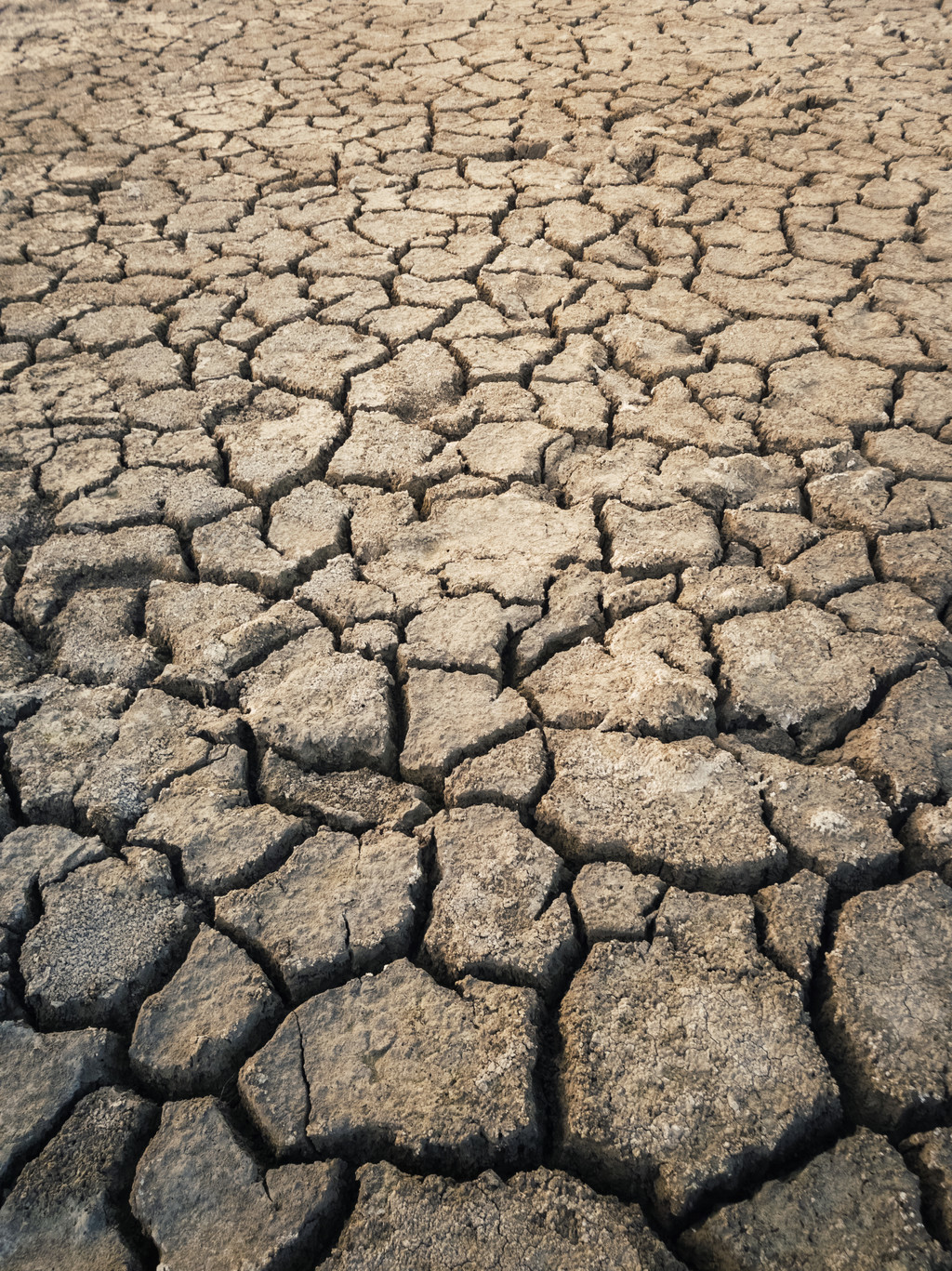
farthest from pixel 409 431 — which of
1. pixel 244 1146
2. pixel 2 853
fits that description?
pixel 244 1146

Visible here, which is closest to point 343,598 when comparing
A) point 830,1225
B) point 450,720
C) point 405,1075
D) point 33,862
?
point 450,720

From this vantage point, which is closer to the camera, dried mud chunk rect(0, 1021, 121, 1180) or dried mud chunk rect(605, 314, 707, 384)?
dried mud chunk rect(0, 1021, 121, 1180)

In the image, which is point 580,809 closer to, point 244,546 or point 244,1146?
point 244,1146

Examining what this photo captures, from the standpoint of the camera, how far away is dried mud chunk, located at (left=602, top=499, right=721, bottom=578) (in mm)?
1818

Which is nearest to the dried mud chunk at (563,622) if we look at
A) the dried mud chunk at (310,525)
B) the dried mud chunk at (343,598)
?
the dried mud chunk at (343,598)

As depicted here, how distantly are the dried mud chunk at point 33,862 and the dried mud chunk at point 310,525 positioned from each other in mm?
748

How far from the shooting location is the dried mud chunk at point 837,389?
220cm

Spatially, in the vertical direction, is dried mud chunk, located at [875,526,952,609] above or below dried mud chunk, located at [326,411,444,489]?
below

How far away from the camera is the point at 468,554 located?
1886mm

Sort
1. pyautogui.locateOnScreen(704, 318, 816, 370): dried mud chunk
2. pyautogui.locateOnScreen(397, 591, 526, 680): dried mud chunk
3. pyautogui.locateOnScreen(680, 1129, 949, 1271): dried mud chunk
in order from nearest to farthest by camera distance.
→ pyautogui.locateOnScreen(680, 1129, 949, 1271): dried mud chunk
pyautogui.locateOnScreen(397, 591, 526, 680): dried mud chunk
pyautogui.locateOnScreen(704, 318, 816, 370): dried mud chunk

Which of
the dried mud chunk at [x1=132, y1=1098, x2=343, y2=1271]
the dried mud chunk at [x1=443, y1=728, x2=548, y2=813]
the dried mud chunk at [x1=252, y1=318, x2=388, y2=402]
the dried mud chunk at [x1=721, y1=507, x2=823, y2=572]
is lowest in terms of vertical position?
the dried mud chunk at [x1=132, y1=1098, x2=343, y2=1271]

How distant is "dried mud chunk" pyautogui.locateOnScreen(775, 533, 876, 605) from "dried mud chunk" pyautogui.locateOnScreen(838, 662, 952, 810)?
0.87 feet

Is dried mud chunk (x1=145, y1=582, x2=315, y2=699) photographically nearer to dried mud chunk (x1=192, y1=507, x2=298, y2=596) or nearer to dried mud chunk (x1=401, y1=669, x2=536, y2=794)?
dried mud chunk (x1=192, y1=507, x2=298, y2=596)

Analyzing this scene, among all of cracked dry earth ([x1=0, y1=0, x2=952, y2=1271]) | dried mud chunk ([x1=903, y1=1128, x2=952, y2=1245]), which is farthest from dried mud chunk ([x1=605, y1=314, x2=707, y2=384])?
dried mud chunk ([x1=903, y1=1128, x2=952, y2=1245])
